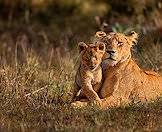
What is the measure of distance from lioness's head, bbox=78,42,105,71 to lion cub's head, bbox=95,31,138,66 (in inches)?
7.1

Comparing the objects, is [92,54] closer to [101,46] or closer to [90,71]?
[101,46]

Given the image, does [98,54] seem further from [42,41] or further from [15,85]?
[42,41]

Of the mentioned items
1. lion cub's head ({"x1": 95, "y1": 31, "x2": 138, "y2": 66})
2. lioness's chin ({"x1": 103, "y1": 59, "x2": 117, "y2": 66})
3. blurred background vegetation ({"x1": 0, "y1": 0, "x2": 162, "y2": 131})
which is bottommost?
blurred background vegetation ({"x1": 0, "y1": 0, "x2": 162, "y2": 131})

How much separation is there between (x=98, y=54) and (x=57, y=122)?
919 mm

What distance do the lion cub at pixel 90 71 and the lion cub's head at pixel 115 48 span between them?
164 mm

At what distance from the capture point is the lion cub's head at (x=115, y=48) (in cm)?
811

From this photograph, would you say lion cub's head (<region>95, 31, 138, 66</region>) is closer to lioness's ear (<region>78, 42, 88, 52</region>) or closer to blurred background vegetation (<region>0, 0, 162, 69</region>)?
lioness's ear (<region>78, 42, 88, 52</region>)

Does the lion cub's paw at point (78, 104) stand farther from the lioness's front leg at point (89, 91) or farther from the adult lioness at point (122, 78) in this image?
the lioness's front leg at point (89, 91)

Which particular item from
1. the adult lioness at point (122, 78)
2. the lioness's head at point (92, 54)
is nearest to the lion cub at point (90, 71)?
the lioness's head at point (92, 54)


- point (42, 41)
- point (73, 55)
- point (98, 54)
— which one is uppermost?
point (98, 54)

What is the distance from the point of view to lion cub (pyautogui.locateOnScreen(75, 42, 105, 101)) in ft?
26.0

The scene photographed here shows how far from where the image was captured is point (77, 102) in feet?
26.8

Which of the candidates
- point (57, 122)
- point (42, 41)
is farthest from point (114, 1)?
point (57, 122)

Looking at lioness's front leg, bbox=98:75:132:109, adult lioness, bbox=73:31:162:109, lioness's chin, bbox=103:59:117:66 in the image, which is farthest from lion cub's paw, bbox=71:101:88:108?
lioness's chin, bbox=103:59:117:66
